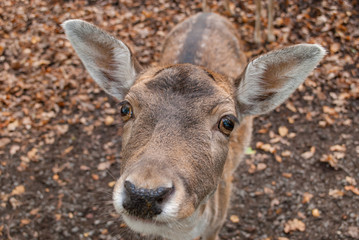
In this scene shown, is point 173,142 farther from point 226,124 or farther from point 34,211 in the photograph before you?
point 34,211

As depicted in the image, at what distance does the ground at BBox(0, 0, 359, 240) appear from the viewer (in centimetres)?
527

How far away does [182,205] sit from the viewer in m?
2.38

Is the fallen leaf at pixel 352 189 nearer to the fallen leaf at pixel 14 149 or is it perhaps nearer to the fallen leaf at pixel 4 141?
the fallen leaf at pixel 14 149

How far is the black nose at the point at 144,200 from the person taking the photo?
7.16 feet

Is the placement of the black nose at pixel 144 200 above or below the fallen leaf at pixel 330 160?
above

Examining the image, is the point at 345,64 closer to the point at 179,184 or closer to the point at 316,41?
the point at 316,41

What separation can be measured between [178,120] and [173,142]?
0.22 metres

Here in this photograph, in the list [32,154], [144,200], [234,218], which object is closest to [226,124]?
[144,200]

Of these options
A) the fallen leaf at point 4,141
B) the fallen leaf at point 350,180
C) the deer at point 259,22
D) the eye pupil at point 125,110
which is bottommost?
the fallen leaf at point 350,180

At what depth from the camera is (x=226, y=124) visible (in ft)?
9.84

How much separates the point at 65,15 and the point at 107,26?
0.96 metres

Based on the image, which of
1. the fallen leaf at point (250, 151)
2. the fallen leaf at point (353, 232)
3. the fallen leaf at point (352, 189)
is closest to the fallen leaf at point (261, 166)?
the fallen leaf at point (250, 151)

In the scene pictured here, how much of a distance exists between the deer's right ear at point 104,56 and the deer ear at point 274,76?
1.09 metres

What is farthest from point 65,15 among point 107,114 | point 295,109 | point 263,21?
point 295,109
